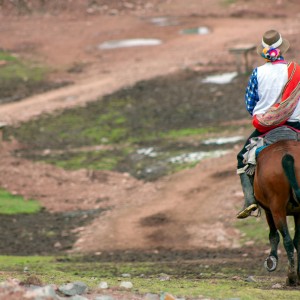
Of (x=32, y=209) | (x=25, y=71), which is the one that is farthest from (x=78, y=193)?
(x=25, y=71)

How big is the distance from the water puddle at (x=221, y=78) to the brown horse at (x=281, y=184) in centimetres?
1831

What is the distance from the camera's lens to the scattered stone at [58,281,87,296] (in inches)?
427

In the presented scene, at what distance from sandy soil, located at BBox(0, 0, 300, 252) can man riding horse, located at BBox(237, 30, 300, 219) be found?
5.32 m

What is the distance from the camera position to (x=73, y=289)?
35.9 feet

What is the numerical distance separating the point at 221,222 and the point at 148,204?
242cm

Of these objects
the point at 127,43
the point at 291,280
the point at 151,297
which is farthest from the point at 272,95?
the point at 127,43

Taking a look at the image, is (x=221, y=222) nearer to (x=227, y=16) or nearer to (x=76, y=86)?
(x=76, y=86)

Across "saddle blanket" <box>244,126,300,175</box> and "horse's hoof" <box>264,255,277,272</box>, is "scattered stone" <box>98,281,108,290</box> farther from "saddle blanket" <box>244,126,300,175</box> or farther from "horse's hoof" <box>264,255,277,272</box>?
"saddle blanket" <box>244,126,300,175</box>

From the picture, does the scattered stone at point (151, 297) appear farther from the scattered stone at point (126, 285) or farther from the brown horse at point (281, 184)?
the brown horse at point (281, 184)

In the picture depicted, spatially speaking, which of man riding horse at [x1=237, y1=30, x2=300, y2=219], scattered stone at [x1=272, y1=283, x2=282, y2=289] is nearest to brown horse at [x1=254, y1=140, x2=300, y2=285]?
scattered stone at [x1=272, y1=283, x2=282, y2=289]

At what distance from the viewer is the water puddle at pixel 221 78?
31.5m

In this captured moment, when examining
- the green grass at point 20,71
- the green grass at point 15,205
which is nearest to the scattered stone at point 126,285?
the green grass at point 15,205

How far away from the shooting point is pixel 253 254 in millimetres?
17500

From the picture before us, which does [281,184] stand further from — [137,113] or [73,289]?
[137,113]
